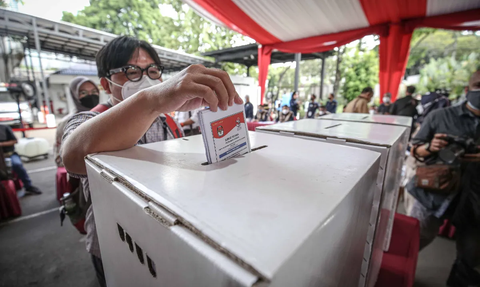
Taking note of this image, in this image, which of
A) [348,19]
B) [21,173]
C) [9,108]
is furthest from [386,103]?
[9,108]

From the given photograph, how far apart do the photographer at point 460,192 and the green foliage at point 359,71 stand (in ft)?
38.1

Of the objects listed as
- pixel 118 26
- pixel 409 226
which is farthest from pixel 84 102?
pixel 118 26

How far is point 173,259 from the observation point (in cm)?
24

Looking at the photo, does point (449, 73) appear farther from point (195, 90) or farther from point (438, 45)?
point (195, 90)

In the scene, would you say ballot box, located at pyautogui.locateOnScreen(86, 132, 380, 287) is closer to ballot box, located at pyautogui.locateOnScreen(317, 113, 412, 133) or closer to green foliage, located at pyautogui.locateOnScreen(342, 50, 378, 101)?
ballot box, located at pyautogui.locateOnScreen(317, 113, 412, 133)

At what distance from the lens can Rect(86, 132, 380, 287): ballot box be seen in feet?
0.65

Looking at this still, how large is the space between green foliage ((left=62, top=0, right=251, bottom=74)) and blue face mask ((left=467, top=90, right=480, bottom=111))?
4.74 m

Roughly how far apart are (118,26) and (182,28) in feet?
7.36

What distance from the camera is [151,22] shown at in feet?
24.3

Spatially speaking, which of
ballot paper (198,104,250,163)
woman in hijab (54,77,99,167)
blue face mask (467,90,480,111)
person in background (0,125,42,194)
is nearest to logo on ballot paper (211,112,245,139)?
ballot paper (198,104,250,163)

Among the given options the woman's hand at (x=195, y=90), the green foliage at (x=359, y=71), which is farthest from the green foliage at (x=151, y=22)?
the green foliage at (x=359, y=71)

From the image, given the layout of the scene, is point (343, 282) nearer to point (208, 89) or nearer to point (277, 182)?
point (277, 182)

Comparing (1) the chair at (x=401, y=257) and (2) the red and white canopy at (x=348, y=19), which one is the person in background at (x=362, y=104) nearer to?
(2) the red and white canopy at (x=348, y=19)

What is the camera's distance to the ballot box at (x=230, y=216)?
20cm
